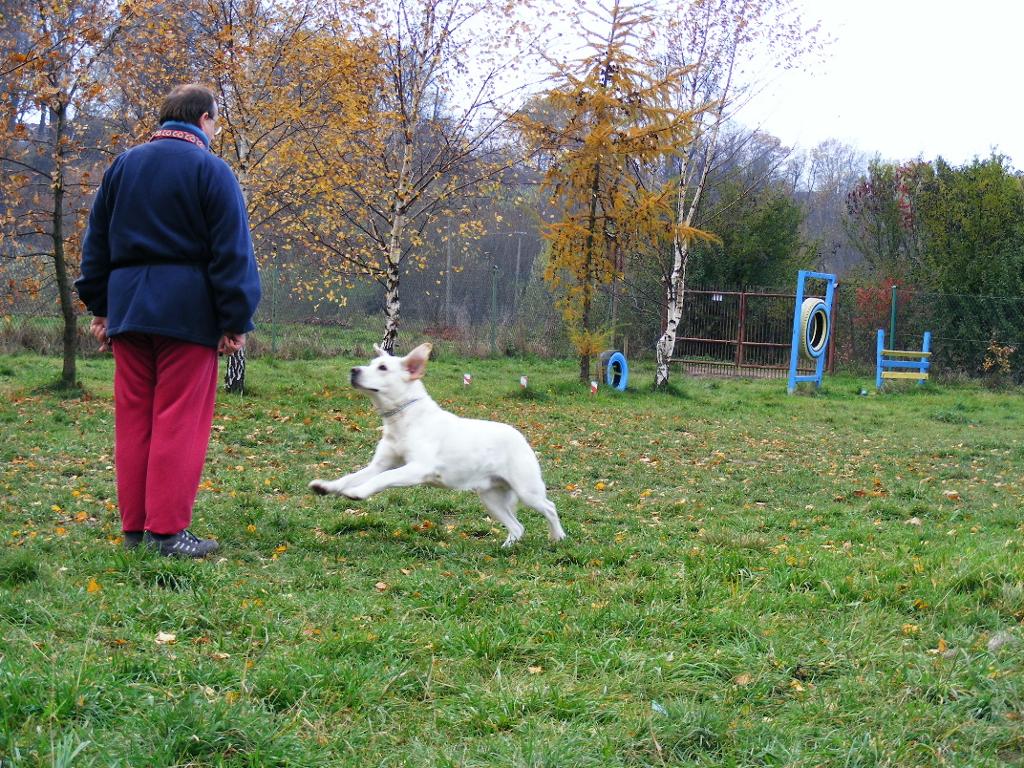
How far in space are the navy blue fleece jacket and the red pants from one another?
0.14 meters

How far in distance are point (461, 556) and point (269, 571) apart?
1.12m

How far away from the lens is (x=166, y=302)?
14.8 ft

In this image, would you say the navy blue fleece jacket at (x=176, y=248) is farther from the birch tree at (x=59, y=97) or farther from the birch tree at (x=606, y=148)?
the birch tree at (x=606, y=148)

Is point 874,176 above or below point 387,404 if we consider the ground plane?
above

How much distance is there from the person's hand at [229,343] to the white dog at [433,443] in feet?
2.53

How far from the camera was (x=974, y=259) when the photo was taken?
2244cm

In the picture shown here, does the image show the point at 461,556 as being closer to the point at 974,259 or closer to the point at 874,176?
the point at 974,259

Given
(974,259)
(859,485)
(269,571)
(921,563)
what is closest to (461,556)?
(269,571)

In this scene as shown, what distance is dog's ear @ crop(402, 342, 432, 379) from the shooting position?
538 cm

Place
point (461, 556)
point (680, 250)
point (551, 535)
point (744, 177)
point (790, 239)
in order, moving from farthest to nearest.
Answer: point (744, 177), point (790, 239), point (680, 250), point (551, 535), point (461, 556)

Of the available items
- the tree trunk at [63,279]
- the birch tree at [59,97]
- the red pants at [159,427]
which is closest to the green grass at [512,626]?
the red pants at [159,427]

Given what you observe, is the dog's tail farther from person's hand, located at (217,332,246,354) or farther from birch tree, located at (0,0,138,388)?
birch tree, located at (0,0,138,388)

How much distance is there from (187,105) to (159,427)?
5.56 feet

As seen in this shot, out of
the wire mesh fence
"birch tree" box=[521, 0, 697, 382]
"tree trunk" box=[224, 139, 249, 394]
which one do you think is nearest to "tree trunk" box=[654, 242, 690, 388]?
"birch tree" box=[521, 0, 697, 382]
